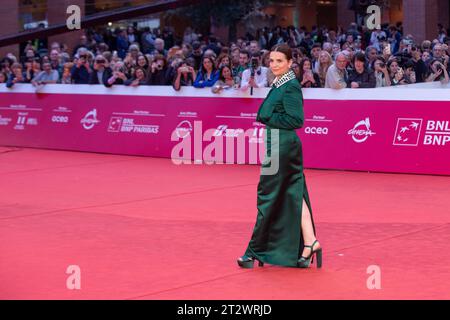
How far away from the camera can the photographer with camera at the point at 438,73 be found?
1623 centimetres

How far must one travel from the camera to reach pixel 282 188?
7.92 metres

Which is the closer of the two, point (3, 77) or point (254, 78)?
point (254, 78)

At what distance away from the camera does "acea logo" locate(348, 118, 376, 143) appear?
14938 millimetres

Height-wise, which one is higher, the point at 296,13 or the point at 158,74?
the point at 296,13

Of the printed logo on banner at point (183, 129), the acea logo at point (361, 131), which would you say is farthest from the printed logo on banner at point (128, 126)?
the acea logo at point (361, 131)

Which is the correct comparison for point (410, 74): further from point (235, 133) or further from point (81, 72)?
point (81, 72)

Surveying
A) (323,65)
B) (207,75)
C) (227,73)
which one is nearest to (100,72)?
(207,75)

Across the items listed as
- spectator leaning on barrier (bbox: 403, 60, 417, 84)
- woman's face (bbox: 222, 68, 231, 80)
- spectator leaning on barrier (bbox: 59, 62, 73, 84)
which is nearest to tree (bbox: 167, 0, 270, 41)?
spectator leaning on barrier (bbox: 59, 62, 73, 84)

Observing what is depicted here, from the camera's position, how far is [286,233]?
26.0ft

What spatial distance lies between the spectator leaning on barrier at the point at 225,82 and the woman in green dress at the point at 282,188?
8.60 meters

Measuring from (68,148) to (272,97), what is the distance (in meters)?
11.6

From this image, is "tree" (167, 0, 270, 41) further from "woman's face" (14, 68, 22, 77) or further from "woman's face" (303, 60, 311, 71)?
"woman's face" (303, 60, 311, 71)

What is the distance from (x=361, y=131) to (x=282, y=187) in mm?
7345
